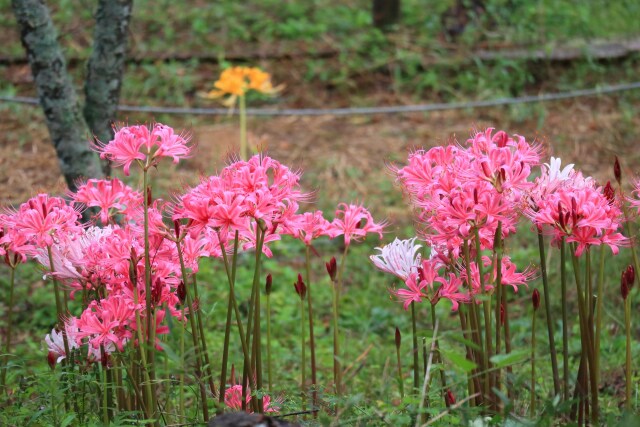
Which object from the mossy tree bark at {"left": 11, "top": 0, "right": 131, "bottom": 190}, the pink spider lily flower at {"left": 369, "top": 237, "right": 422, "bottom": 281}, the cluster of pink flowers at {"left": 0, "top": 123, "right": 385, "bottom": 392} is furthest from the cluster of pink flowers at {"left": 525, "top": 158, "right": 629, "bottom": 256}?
the mossy tree bark at {"left": 11, "top": 0, "right": 131, "bottom": 190}

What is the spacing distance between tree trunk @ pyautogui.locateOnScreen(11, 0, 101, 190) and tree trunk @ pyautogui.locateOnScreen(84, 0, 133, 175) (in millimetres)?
206

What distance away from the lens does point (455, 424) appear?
215 centimetres

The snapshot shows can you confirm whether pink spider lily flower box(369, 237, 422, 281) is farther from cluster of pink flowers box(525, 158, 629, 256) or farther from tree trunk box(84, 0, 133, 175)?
tree trunk box(84, 0, 133, 175)

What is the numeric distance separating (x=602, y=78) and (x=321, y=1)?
333cm

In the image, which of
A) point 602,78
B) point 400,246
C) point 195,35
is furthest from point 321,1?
point 400,246

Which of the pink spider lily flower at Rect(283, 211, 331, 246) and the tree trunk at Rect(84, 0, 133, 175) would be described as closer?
the pink spider lily flower at Rect(283, 211, 331, 246)

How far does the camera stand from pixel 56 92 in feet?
13.7

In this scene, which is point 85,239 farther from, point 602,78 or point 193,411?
point 602,78

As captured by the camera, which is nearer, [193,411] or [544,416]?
[544,416]

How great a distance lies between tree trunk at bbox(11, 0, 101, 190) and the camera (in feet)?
13.2

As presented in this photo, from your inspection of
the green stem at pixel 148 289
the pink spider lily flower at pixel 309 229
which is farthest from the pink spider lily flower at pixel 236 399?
the pink spider lily flower at pixel 309 229

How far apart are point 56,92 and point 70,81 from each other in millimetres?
113

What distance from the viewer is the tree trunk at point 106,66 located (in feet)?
14.5

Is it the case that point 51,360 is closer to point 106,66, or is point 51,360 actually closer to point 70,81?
point 70,81
